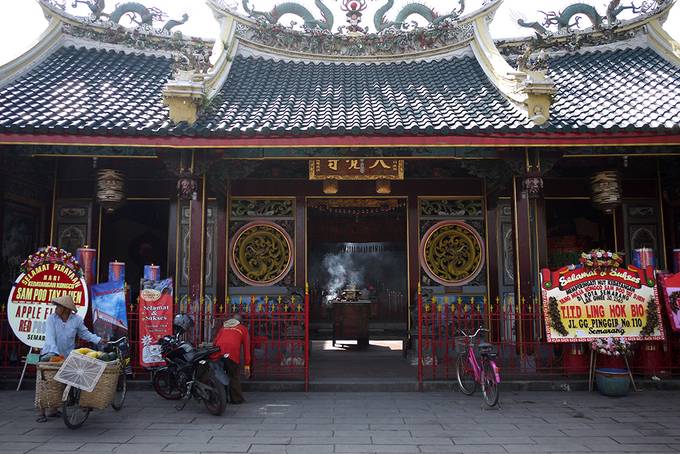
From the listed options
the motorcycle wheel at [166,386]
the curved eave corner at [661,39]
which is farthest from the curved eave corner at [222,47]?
the curved eave corner at [661,39]

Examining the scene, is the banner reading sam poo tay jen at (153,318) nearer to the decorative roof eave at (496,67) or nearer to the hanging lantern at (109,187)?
the hanging lantern at (109,187)

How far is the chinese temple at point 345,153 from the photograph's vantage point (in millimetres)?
8195

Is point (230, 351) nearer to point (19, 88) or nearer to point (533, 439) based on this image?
point (533, 439)

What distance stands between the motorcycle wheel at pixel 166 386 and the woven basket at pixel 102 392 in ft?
4.43

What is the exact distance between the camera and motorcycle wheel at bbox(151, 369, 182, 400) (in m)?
7.17

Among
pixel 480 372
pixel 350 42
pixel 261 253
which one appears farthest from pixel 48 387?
pixel 350 42

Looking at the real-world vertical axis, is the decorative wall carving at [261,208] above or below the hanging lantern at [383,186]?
below

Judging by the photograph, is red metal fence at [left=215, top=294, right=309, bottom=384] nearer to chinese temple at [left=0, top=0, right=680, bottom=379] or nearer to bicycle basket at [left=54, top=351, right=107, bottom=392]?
chinese temple at [left=0, top=0, right=680, bottom=379]

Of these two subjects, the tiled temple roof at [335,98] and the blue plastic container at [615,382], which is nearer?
the blue plastic container at [615,382]

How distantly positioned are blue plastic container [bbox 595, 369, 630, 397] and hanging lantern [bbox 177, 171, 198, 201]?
7.20 meters

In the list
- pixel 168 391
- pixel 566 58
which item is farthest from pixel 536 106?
pixel 168 391

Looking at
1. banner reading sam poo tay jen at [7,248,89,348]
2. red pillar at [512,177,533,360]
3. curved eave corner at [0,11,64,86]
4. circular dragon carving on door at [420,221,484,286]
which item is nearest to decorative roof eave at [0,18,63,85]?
curved eave corner at [0,11,64,86]

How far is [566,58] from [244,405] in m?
11.3

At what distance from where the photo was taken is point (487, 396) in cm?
685
